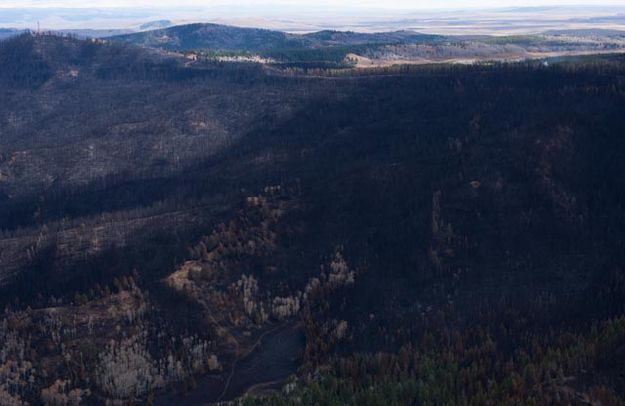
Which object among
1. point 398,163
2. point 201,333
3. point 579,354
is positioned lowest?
point 201,333

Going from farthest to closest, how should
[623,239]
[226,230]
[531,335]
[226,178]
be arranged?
[226,178], [226,230], [623,239], [531,335]

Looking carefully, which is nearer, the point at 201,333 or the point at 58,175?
the point at 201,333

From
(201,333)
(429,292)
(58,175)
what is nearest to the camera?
(201,333)

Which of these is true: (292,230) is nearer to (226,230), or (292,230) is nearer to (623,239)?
(226,230)

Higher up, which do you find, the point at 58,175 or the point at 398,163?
the point at 398,163

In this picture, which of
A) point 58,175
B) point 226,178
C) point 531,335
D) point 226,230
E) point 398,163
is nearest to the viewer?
point 531,335

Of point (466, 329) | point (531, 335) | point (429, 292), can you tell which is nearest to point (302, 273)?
point (429, 292)

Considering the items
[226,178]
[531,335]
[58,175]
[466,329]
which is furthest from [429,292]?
[58,175]

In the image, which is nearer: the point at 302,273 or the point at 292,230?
the point at 302,273

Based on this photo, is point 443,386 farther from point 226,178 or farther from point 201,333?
point 226,178
